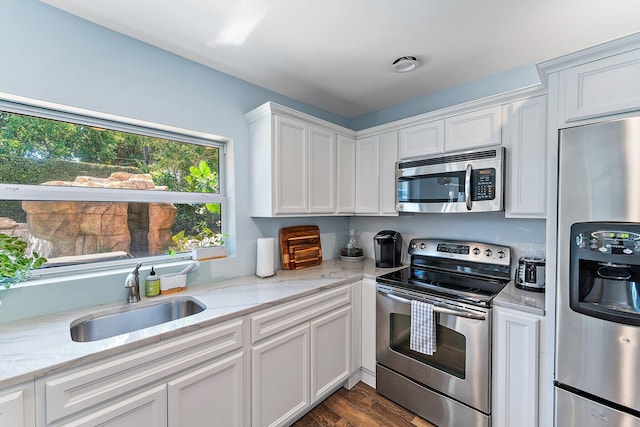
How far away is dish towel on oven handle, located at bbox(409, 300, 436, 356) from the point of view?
176 centimetres

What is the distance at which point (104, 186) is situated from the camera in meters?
1.67

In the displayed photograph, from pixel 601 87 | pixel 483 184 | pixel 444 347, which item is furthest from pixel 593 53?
pixel 444 347

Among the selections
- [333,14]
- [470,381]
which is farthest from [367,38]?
[470,381]

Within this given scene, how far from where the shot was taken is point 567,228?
4.26 ft

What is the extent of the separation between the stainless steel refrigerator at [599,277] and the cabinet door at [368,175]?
53.9 inches

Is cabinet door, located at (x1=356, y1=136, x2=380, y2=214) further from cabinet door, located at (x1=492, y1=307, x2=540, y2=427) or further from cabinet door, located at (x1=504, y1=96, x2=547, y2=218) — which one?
cabinet door, located at (x1=492, y1=307, x2=540, y2=427)

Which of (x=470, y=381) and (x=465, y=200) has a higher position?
(x=465, y=200)

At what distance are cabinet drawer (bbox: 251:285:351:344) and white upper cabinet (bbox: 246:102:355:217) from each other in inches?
26.8

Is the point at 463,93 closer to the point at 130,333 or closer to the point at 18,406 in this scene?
the point at 130,333

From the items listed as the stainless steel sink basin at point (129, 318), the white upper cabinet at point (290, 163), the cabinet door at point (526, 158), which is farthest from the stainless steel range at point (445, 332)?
the stainless steel sink basin at point (129, 318)

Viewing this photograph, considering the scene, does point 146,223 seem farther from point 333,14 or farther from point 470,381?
point 470,381

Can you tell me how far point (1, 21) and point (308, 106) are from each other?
199 cm

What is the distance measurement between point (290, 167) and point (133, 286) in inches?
→ 51.1

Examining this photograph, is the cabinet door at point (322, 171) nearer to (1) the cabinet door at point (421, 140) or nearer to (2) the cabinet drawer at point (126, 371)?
(1) the cabinet door at point (421, 140)
